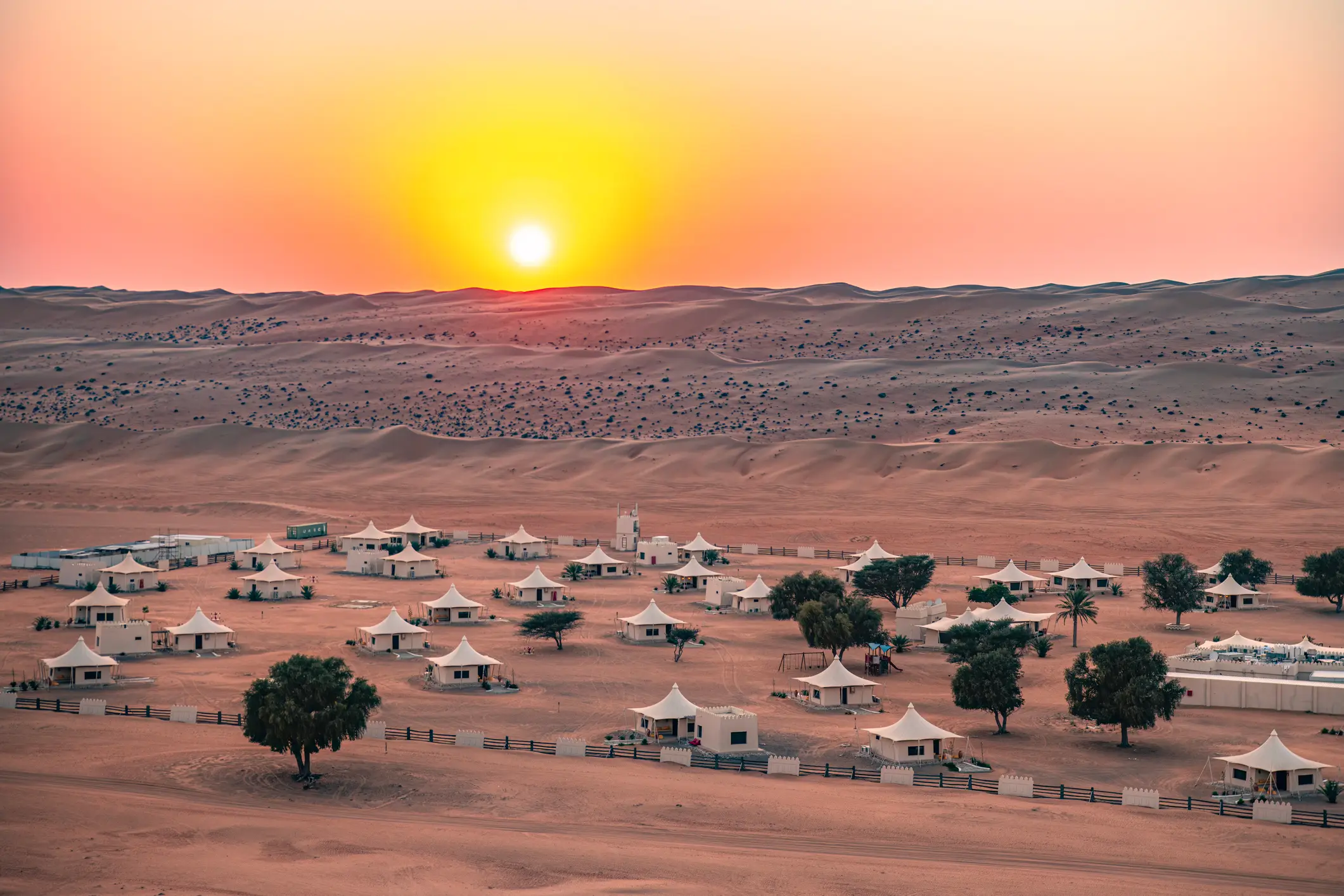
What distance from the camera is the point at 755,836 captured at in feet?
111

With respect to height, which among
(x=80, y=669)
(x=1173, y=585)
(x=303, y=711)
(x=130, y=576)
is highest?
(x=1173, y=585)

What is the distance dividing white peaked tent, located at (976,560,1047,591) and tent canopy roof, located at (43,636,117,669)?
46.1m

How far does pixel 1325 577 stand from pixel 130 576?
64.0m

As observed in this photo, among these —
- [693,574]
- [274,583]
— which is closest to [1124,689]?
[693,574]

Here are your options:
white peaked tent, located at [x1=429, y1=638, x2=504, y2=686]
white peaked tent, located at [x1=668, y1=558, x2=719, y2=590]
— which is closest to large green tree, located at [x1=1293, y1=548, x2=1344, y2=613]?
white peaked tent, located at [x1=668, y1=558, x2=719, y2=590]

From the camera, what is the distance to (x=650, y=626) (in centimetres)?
6259

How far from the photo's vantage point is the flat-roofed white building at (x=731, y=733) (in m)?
42.7

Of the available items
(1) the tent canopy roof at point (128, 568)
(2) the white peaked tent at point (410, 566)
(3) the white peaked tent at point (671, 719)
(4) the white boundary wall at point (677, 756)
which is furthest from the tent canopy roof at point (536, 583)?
(4) the white boundary wall at point (677, 756)

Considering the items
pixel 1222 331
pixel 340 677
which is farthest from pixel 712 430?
pixel 340 677

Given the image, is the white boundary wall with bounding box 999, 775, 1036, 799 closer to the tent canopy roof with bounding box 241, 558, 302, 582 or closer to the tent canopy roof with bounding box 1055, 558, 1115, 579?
the tent canopy roof with bounding box 1055, 558, 1115, 579

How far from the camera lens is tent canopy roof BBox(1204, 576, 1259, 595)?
2776 inches

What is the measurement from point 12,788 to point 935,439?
10074 centimetres

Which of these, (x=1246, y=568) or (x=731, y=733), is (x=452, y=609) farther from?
(x=1246, y=568)

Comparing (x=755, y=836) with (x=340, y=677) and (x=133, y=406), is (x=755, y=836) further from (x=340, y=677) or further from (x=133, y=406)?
(x=133, y=406)
